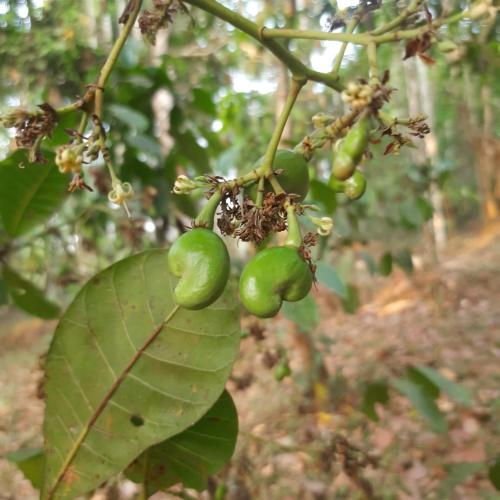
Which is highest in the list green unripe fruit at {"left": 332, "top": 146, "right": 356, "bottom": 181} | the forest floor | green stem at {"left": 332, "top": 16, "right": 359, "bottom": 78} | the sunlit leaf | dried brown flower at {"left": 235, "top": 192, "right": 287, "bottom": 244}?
green stem at {"left": 332, "top": 16, "right": 359, "bottom": 78}

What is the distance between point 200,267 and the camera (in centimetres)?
67

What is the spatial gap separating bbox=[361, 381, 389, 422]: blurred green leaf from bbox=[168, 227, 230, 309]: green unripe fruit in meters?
1.48

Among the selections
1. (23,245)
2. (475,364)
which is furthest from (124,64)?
(475,364)

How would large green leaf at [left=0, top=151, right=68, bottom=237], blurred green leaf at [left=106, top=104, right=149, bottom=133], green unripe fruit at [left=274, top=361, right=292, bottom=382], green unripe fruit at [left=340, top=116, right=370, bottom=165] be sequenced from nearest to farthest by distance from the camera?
1. green unripe fruit at [left=340, top=116, right=370, bottom=165]
2. large green leaf at [left=0, top=151, right=68, bottom=237]
3. green unripe fruit at [left=274, top=361, right=292, bottom=382]
4. blurred green leaf at [left=106, top=104, right=149, bottom=133]

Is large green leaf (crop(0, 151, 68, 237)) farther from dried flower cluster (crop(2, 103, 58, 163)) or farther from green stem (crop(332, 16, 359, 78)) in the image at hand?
green stem (crop(332, 16, 359, 78))

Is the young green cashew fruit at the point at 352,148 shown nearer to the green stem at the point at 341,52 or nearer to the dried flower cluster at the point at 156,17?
the green stem at the point at 341,52

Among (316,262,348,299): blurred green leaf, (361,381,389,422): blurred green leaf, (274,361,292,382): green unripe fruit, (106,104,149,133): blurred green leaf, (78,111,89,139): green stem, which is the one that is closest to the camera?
(78,111,89,139): green stem

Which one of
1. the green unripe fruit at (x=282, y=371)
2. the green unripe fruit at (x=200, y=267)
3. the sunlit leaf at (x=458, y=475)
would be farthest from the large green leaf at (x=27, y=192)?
the sunlit leaf at (x=458, y=475)

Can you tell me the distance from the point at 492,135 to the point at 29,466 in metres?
11.8

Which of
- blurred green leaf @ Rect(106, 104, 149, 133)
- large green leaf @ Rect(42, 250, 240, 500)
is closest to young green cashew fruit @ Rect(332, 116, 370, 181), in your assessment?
large green leaf @ Rect(42, 250, 240, 500)

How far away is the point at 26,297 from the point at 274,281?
1.12 meters

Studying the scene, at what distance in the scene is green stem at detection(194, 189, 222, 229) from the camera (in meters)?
0.71

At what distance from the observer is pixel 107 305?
94 centimetres

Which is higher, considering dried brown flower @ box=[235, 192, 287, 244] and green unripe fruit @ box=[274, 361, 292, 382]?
dried brown flower @ box=[235, 192, 287, 244]
